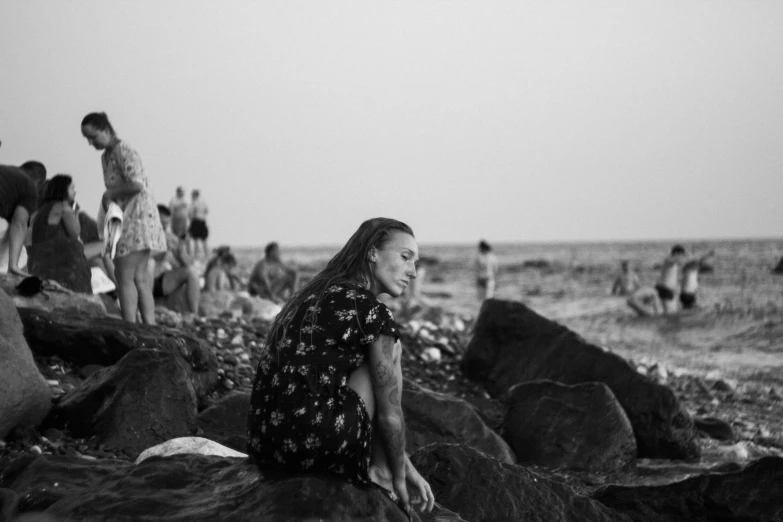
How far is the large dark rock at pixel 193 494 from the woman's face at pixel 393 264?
2.89 ft

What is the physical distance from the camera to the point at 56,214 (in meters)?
9.59

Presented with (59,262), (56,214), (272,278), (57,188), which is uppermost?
(57,188)

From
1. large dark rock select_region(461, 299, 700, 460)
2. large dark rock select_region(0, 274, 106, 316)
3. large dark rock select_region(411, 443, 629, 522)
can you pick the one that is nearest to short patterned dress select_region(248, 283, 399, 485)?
large dark rock select_region(411, 443, 629, 522)

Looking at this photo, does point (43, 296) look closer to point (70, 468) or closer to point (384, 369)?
point (70, 468)

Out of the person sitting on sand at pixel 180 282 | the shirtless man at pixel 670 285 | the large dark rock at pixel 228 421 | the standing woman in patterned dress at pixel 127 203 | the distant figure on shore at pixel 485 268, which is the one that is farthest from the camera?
the distant figure on shore at pixel 485 268

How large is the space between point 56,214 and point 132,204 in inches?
91.5

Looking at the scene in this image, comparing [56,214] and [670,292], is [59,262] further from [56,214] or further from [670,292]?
[670,292]

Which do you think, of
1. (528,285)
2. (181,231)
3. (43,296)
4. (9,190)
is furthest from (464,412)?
(528,285)

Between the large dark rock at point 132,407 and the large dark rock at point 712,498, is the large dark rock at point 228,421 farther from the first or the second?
the large dark rock at point 712,498

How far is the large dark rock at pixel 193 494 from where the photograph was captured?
3312 millimetres

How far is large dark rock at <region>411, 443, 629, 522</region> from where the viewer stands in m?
4.78

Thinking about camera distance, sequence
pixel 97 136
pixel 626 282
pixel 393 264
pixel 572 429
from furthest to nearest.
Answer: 1. pixel 626 282
2. pixel 97 136
3. pixel 572 429
4. pixel 393 264

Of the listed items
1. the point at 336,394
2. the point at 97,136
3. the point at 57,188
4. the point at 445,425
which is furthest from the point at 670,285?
the point at 336,394

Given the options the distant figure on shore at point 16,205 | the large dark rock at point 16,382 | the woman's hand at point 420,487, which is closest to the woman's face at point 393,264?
the woman's hand at point 420,487
